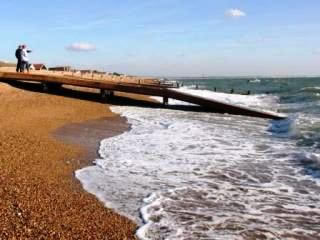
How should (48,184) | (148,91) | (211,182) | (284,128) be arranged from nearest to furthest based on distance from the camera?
(48,184) < (211,182) < (284,128) < (148,91)

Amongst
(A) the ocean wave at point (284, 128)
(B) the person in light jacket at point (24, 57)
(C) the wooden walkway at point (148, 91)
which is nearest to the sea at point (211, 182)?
(A) the ocean wave at point (284, 128)

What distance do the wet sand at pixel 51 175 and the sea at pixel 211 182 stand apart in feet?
1.11

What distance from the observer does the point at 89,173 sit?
895 cm

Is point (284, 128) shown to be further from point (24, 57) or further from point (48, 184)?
point (24, 57)

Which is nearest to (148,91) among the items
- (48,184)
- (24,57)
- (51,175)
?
(24,57)

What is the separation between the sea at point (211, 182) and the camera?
6.21 meters

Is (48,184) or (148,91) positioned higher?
(148,91)

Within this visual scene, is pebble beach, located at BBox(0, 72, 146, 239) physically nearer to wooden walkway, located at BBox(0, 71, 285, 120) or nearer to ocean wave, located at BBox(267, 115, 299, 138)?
ocean wave, located at BBox(267, 115, 299, 138)

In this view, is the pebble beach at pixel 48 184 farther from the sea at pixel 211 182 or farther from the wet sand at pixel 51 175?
the sea at pixel 211 182

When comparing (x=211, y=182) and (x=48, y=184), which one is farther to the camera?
(x=211, y=182)

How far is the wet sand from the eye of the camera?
19.3 feet

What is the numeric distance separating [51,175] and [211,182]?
2.74m

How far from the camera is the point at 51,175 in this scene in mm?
8508

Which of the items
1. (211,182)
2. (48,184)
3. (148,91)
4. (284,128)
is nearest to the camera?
(48,184)
